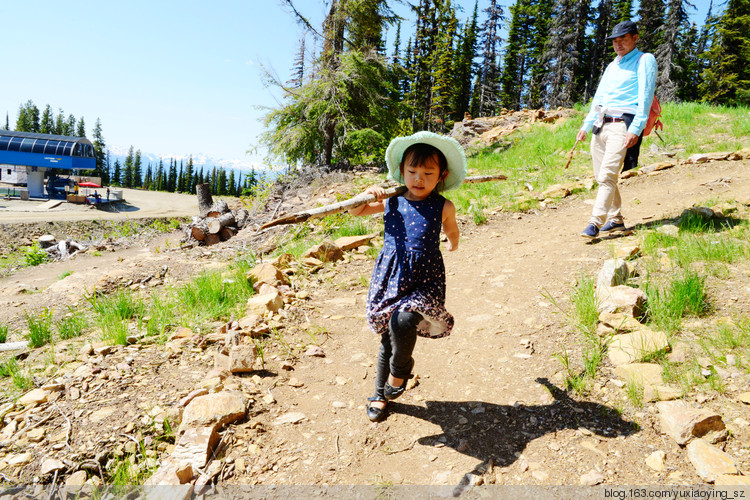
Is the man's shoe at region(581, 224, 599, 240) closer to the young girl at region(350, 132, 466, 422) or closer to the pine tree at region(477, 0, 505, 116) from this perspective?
the young girl at region(350, 132, 466, 422)

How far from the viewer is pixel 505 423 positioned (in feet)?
8.54

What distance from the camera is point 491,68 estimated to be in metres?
41.5

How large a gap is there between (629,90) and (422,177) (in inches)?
151

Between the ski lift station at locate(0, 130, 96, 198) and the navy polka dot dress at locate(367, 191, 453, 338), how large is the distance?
3955cm

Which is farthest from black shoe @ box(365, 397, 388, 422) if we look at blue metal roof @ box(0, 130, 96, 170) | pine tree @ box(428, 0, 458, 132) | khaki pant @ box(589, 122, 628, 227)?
blue metal roof @ box(0, 130, 96, 170)

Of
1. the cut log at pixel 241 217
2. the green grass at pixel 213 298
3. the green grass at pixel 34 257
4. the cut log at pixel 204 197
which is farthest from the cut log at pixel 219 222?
the green grass at pixel 213 298

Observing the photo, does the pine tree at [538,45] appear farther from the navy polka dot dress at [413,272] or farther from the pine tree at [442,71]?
the navy polka dot dress at [413,272]

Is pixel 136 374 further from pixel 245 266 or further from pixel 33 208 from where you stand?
pixel 33 208

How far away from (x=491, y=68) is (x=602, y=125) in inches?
1615

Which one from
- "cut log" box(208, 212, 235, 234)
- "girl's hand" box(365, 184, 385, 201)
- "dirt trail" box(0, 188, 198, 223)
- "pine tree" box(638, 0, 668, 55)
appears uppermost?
"pine tree" box(638, 0, 668, 55)

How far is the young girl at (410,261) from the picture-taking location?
2.49 m

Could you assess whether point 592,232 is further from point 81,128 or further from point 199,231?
point 81,128

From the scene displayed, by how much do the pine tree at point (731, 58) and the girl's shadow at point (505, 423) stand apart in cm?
3424

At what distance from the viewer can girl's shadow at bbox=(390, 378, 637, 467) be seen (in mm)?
2396
